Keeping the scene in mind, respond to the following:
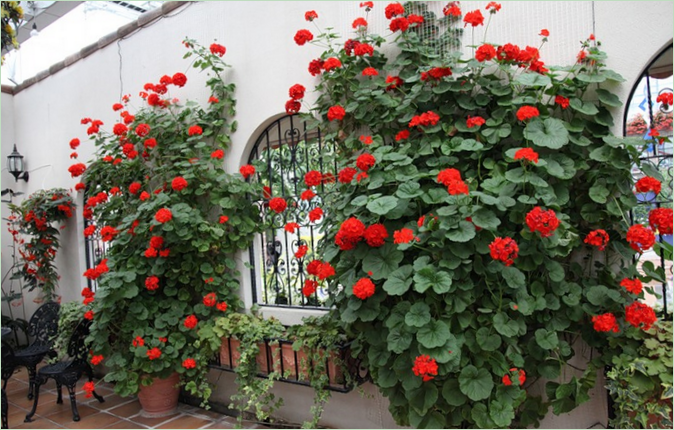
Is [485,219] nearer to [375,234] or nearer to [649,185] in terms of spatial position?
[375,234]

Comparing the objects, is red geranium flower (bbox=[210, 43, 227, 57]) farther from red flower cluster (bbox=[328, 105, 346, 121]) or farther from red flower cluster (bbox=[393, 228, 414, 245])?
red flower cluster (bbox=[393, 228, 414, 245])

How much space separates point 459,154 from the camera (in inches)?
114

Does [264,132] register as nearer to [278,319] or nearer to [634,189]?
[278,319]

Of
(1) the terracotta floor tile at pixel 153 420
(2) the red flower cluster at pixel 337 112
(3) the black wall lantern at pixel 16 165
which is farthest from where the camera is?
(3) the black wall lantern at pixel 16 165

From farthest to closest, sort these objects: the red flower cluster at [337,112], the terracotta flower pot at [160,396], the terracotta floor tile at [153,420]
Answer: the terracotta flower pot at [160,396] → the terracotta floor tile at [153,420] → the red flower cluster at [337,112]

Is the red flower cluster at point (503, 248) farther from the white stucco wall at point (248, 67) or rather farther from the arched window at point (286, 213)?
the arched window at point (286, 213)

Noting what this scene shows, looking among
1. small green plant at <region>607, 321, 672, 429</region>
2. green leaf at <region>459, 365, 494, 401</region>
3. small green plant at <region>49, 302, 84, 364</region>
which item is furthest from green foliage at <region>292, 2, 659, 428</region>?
small green plant at <region>49, 302, 84, 364</region>

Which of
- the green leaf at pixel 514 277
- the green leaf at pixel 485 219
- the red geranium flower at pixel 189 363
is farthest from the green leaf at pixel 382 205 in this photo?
the red geranium flower at pixel 189 363

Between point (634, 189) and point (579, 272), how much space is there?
1.82ft

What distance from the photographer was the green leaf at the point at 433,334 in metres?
2.34

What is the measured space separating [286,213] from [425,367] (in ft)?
6.76

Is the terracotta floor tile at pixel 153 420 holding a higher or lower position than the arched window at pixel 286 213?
lower

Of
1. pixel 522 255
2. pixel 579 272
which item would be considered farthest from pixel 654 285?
pixel 522 255

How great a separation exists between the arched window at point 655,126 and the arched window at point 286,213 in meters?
1.98
